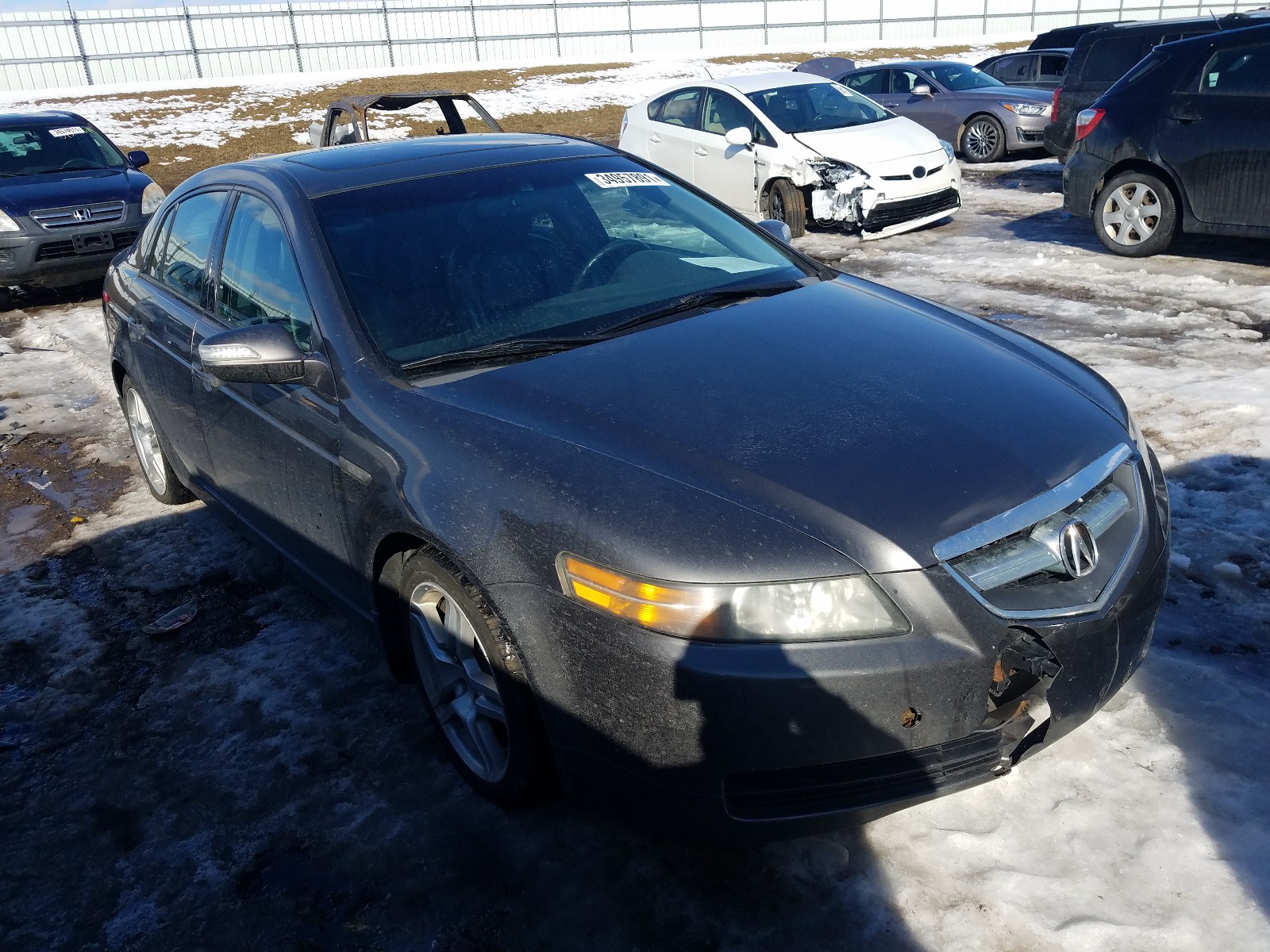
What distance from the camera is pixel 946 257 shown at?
9.00 meters

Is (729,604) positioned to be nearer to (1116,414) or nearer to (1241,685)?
(1116,414)

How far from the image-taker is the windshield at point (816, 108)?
10.6 m

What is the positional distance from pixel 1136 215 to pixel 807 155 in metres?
3.06

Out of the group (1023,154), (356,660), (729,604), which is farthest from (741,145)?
(729,604)

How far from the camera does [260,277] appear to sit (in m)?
3.51

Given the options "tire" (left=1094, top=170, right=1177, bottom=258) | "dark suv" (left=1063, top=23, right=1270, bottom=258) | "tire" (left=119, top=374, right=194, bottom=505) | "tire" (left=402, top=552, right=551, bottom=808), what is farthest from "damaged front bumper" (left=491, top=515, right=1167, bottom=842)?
"tire" (left=1094, top=170, right=1177, bottom=258)

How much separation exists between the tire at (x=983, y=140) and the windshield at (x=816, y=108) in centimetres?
403

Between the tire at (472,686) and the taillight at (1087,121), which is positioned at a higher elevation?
the taillight at (1087,121)

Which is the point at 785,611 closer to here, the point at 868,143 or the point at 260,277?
the point at 260,277

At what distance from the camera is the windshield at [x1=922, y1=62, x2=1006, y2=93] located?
49.2 ft

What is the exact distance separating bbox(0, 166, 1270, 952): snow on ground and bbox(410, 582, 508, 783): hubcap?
144 mm

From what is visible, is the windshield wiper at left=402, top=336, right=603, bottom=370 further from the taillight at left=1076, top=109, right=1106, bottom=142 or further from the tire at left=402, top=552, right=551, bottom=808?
the taillight at left=1076, top=109, right=1106, bottom=142

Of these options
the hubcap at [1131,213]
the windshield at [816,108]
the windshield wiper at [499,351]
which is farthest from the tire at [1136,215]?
the windshield wiper at [499,351]

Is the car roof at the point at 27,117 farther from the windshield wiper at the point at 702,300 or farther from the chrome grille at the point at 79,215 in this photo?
the windshield wiper at the point at 702,300
